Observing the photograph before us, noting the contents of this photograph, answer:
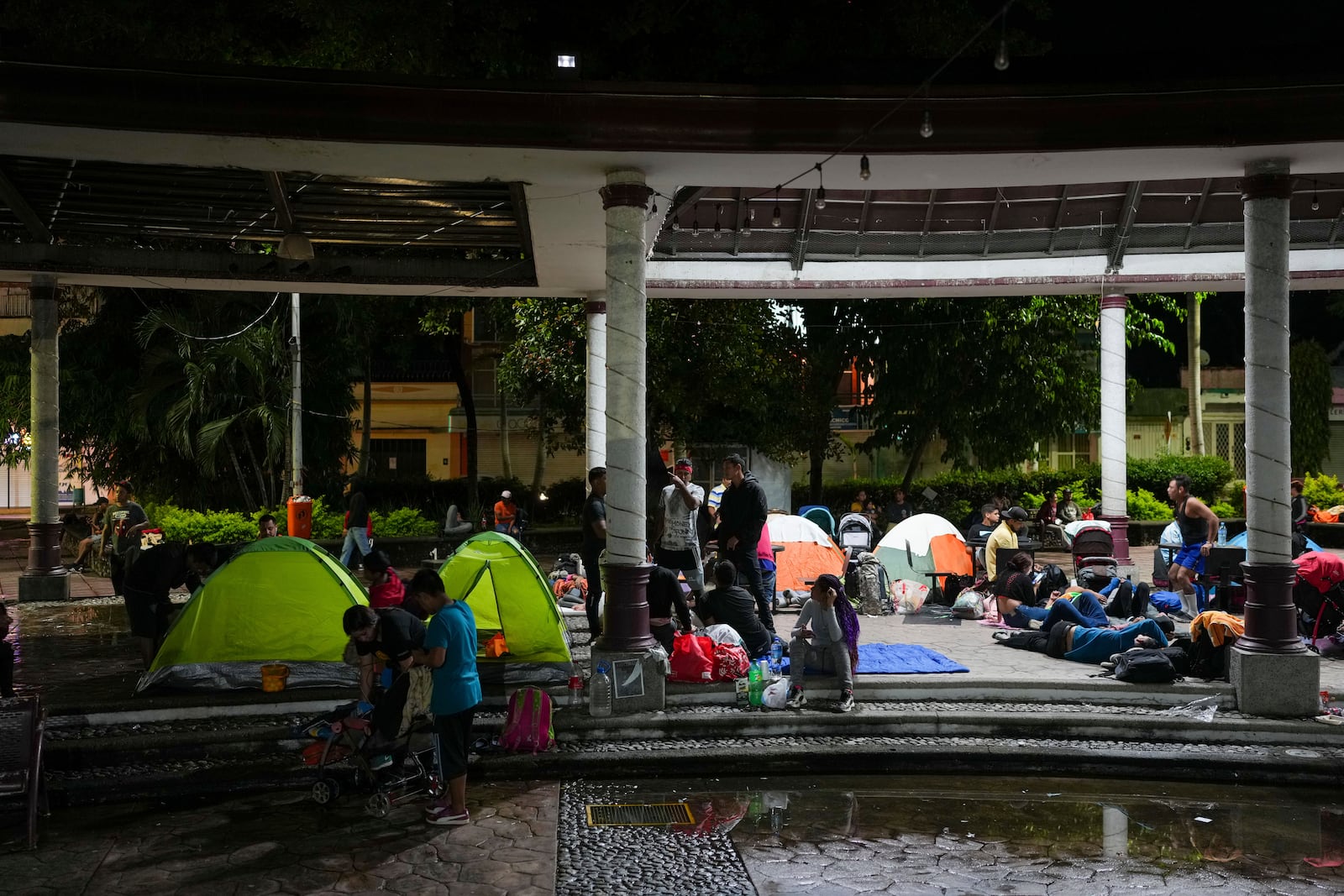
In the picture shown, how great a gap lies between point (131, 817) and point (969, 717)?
227 inches

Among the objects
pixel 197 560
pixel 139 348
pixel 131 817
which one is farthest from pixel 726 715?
pixel 139 348

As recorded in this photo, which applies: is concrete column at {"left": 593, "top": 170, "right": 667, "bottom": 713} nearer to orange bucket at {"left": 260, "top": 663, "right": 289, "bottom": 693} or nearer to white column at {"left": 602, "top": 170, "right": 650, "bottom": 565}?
white column at {"left": 602, "top": 170, "right": 650, "bottom": 565}

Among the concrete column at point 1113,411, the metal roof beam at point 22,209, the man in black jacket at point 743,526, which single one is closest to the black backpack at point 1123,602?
the man in black jacket at point 743,526

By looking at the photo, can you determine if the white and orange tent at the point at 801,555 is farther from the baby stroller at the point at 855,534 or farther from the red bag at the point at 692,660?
the red bag at the point at 692,660

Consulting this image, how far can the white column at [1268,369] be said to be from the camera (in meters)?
8.51

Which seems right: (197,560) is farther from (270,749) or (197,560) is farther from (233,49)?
(233,49)

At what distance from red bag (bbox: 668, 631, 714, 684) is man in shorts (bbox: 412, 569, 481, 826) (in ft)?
8.92

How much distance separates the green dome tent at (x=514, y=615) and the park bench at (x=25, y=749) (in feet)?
11.1

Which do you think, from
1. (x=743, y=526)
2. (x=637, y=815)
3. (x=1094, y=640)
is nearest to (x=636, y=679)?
(x=637, y=815)

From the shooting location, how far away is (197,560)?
9344 millimetres

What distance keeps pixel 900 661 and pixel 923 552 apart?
4810 mm

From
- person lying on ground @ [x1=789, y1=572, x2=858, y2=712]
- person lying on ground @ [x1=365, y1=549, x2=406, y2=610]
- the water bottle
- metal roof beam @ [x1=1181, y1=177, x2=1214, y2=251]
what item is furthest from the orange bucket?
metal roof beam @ [x1=1181, y1=177, x2=1214, y2=251]

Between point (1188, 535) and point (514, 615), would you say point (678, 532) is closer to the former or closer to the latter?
point (514, 615)

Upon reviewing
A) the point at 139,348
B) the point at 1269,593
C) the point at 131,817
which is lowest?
the point at 131,817
